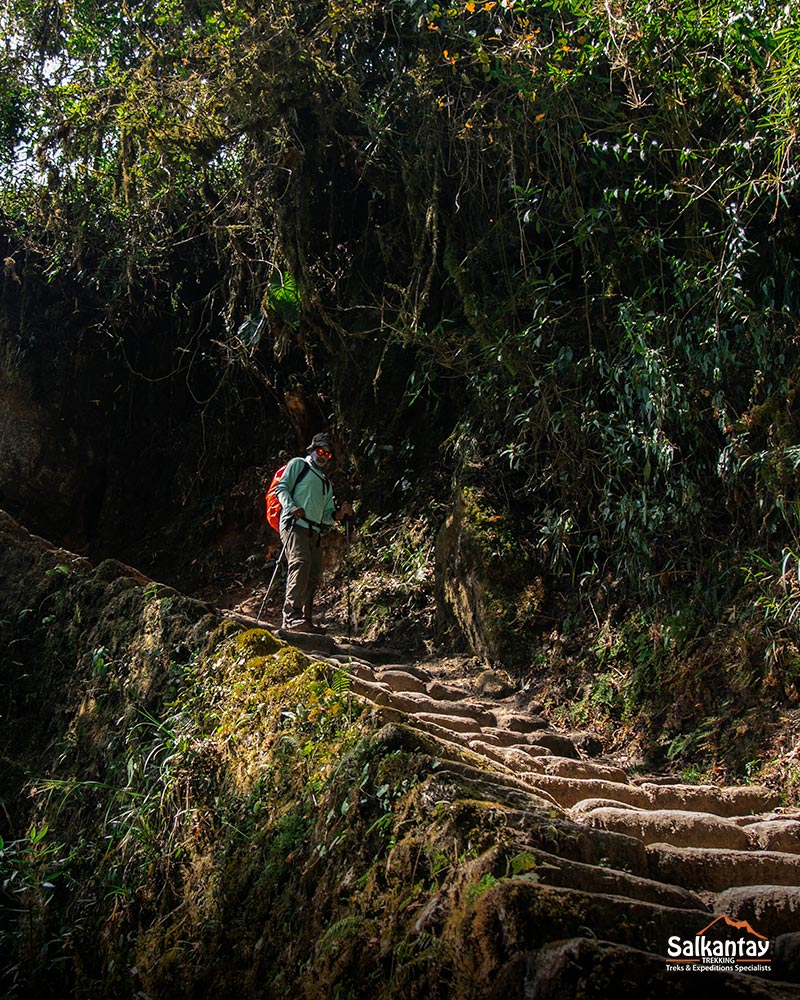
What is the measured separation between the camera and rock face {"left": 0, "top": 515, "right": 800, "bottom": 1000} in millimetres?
2205

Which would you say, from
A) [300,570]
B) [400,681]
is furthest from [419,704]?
[300,570]

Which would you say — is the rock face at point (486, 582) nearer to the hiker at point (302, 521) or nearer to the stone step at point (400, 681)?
the stone step at point (400, 681)

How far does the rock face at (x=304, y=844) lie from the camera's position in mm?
2205

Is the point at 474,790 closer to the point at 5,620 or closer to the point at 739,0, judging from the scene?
the point at 5,620

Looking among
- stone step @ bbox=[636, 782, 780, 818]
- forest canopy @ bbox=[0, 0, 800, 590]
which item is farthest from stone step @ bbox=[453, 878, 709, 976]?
forest canopy @ bbox=[0, 0, 800, 590]

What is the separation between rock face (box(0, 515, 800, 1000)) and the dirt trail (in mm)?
11

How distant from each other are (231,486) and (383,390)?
3.13m

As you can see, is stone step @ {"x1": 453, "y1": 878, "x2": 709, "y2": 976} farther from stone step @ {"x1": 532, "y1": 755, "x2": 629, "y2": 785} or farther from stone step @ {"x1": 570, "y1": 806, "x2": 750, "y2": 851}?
stone step @ {"x1": 532, "y1": 755, "x2": 629, "y2": 785}

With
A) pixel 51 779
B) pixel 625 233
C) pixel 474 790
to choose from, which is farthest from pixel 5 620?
pixel 625 233

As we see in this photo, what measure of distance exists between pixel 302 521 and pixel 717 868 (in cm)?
613

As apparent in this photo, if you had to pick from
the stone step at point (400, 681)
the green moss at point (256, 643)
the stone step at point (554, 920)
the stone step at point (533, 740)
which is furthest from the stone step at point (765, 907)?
the stone step at point (400, 681)

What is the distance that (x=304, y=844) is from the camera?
3.01 meters

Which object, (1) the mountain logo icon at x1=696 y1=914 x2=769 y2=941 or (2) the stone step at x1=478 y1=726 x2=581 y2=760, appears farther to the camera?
(2) the stone step at x1=478 y1=726 x2=581 y2=760

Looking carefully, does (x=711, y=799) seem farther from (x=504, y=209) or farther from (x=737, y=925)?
(x=504, y=209)
